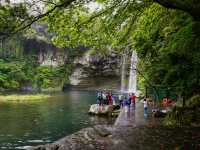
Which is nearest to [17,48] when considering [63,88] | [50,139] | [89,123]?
[63,88]

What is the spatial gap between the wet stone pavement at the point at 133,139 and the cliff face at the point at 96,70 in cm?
6108

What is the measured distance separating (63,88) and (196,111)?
219 ft

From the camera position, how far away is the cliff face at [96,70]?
271ft

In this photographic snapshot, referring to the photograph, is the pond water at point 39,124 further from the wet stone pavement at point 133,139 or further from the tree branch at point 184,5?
the tree branch at point 184,5

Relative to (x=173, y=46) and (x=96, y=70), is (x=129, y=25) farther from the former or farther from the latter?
(x=96, y=70)

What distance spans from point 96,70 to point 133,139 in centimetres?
6677

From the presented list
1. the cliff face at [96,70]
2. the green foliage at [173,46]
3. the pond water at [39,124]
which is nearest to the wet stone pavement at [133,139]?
the green foliage at [173,46]

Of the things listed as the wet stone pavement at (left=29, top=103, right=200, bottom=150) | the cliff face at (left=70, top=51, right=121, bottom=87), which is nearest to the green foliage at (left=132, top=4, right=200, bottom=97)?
the wet stone pavement at (left=29, top=103, right=200, bottom=150)

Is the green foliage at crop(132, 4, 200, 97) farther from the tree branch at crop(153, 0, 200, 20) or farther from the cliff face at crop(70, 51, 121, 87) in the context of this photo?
the cliff face at crop(70, 51, 121, 87)

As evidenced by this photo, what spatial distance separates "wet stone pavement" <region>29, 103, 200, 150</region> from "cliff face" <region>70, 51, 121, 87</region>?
61.1 metres

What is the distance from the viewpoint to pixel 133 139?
1758 centimetres

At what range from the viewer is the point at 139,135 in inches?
730

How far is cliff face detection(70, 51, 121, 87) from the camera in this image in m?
82.7

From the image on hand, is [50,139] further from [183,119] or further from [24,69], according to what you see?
[24,69]
